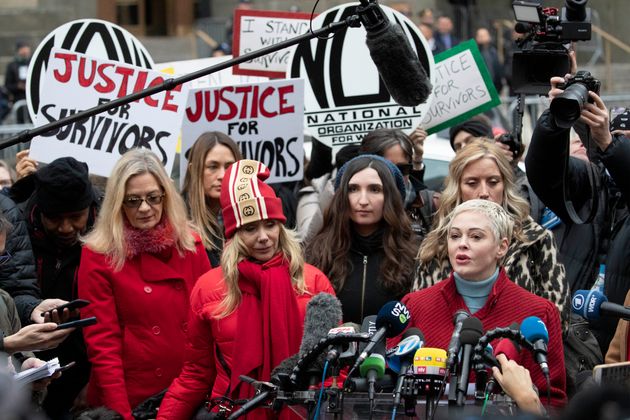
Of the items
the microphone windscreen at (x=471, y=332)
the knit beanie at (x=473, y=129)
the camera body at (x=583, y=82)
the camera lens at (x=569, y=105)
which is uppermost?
the camera body at (x=583, y=82)

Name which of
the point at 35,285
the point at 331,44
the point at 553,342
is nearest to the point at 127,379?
the point at 35,285

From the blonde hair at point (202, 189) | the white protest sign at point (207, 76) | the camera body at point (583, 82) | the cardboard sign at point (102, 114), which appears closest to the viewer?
the camera body at point (583, 82)

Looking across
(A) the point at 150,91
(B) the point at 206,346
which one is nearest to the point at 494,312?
(B) the point at 206,346

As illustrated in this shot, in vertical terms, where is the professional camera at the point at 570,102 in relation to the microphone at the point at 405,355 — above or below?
above

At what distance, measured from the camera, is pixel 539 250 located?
20.5 ft

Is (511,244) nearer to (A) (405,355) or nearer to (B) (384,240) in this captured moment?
(B) (384,240)

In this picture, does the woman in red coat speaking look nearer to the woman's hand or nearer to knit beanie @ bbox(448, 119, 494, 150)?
the woman's hand

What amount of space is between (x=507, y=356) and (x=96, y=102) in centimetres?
417

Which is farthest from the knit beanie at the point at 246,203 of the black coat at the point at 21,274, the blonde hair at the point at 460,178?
the black coat at the point at 21,274

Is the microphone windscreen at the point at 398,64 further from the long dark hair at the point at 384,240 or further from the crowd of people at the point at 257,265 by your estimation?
the long dark hair at the point at 384,240

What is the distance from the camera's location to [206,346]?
6020 millimetres

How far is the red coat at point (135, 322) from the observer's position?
254 inches

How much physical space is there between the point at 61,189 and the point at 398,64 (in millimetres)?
1916

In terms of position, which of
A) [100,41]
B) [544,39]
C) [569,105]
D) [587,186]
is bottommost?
[587,186]
